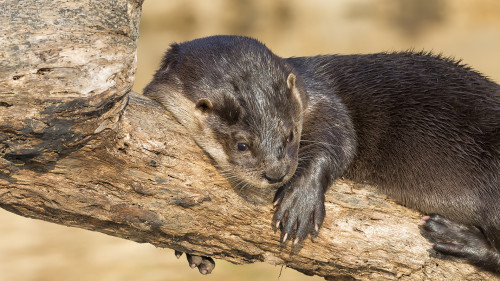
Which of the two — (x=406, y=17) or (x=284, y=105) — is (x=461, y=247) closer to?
(x=284, y=105)

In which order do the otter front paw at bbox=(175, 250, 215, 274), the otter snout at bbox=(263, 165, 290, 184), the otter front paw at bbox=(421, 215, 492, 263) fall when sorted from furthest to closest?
1. the otter front paw at bbox=(175, 250, 215, 274)
2. the otter front paw at bbox=(421, 215, 492, 263)
3. the otter snout at bbox=(263, 165, 290, 184)

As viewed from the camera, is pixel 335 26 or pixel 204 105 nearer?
pixel 204 105

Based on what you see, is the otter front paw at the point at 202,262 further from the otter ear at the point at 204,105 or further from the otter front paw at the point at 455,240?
the otter front paw at the point at 455,240

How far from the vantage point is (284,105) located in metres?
2.42

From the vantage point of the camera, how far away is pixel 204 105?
2391 mm

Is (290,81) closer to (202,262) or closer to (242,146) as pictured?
(242,146)

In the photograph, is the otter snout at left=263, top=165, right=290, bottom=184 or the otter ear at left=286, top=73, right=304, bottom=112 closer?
the otter snout at left=263, top=165, right=290, bottom=184

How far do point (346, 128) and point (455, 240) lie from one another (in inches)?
26.9

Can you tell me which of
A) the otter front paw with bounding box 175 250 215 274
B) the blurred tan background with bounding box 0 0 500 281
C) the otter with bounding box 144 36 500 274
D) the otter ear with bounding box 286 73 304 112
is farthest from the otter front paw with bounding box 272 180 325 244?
the blurred tan background with bounding box 0 0 500 281

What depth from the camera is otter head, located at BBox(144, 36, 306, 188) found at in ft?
7.65

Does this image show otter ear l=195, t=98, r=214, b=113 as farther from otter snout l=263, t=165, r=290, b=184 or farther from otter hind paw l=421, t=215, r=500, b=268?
otter hind paw l=421, t=215, r=500, b=268

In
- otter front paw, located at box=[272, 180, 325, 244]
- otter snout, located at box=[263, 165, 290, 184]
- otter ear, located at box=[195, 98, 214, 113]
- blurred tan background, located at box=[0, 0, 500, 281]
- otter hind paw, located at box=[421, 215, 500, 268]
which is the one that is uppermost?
otter ear, located at box=[195, 98, 214, 113]

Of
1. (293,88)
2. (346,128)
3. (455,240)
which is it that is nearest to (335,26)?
(346,128)

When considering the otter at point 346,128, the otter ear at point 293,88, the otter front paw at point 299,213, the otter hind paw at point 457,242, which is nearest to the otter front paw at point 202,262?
the otter at point 346,128
